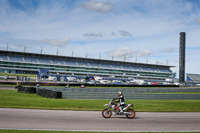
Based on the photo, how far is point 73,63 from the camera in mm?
121938

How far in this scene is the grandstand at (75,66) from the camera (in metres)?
106

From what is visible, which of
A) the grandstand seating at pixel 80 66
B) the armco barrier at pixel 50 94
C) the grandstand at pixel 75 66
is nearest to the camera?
the armco barrier at pixel 50 94

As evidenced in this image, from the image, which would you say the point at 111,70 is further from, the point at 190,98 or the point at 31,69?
the point at 190,98

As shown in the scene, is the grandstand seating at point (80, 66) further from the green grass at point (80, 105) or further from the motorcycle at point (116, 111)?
the motorcycle at point (116, 111)

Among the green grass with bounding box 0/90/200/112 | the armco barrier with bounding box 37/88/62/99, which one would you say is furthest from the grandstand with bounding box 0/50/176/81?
the green grass with bounding box 0/90/200/112

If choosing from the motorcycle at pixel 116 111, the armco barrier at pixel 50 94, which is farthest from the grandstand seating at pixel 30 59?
the motorcycle at pixel 116 111

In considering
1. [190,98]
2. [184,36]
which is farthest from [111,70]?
[190,98]

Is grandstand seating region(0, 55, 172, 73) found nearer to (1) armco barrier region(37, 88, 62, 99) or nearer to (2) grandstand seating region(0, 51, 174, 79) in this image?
(2) grandstand seating region(0, 51, 174, 79)

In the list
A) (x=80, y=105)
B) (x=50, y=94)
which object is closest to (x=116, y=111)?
(x=80, y=105)

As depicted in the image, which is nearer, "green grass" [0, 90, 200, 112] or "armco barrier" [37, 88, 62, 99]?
"green grass" [0, 90, 200, 112]

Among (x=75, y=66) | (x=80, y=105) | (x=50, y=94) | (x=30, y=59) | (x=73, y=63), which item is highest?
(x=30, y=59)

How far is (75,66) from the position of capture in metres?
120

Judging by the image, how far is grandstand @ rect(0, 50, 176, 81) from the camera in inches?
4187

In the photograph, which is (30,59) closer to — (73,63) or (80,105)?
(73,63)
